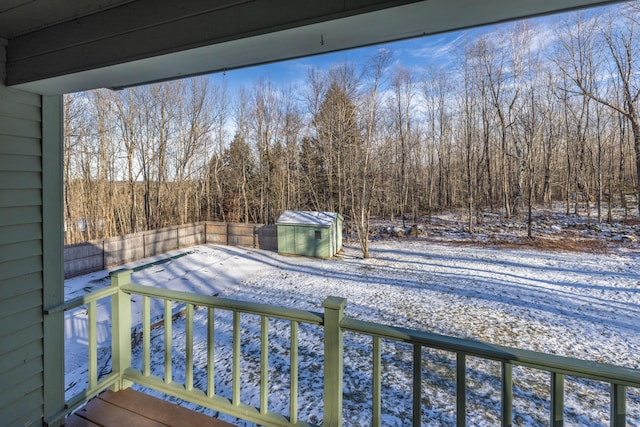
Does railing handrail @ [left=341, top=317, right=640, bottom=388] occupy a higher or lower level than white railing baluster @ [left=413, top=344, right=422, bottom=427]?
higher

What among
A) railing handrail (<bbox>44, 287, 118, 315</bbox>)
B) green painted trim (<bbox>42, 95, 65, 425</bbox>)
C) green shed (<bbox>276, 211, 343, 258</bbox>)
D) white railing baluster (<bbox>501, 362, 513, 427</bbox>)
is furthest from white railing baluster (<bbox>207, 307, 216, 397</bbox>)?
green shed (<bbox>276, 211, 343, 258</bbox>)

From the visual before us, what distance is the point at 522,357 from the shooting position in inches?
46.1

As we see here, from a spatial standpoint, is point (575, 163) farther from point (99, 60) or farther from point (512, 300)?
point (99, 60)

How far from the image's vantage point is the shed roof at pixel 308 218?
32.0ft

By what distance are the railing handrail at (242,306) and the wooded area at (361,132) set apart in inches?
319

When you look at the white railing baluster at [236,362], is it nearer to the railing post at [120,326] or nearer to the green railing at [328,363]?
the green railing at [328,363]

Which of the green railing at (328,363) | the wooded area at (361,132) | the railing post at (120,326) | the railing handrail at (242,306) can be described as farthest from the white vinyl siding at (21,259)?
the wooded area at (361,132)

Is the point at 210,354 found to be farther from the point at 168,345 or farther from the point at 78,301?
the point at 78,301

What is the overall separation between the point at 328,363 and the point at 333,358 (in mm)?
40

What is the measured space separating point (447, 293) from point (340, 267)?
3.17 metres

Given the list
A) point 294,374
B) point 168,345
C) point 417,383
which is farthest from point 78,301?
point 417,383

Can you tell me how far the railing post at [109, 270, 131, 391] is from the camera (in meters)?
2.03

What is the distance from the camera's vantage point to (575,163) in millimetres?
15156

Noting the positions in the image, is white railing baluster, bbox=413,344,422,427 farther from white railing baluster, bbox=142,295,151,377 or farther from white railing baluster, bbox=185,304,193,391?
white railing baluster, bbox=142,295,151,377
